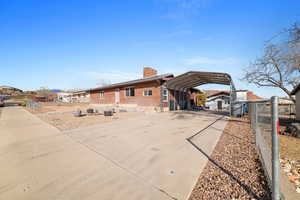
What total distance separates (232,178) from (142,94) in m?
13.7

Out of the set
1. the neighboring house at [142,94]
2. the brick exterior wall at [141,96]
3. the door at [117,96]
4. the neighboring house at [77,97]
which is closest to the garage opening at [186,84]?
the neighboring house at [142,94]

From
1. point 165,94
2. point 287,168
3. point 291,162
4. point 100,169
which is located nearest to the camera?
point 100,169

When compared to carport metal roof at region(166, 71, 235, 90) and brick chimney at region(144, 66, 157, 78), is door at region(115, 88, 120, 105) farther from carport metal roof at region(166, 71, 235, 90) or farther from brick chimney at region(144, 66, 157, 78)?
carport metal roof at region(166, 71, 235, 90)

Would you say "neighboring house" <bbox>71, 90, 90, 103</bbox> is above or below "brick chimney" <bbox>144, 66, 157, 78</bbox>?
below

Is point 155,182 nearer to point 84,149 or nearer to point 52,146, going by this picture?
point 84,149

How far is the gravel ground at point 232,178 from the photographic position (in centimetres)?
212

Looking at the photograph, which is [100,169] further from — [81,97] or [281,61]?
[81,97]

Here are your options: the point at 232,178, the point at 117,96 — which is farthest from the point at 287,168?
the point at 117,96

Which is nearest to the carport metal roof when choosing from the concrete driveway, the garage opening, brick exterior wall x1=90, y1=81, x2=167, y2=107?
the garage opening

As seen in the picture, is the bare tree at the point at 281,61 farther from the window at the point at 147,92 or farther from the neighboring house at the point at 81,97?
the neighboring house at the point at 81,97

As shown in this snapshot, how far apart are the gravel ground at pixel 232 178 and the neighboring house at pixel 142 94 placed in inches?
425

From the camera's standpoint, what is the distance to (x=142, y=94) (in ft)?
51.8

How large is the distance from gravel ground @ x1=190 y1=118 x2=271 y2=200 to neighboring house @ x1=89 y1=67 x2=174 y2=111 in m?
10.8

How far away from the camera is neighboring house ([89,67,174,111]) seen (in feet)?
47.1
